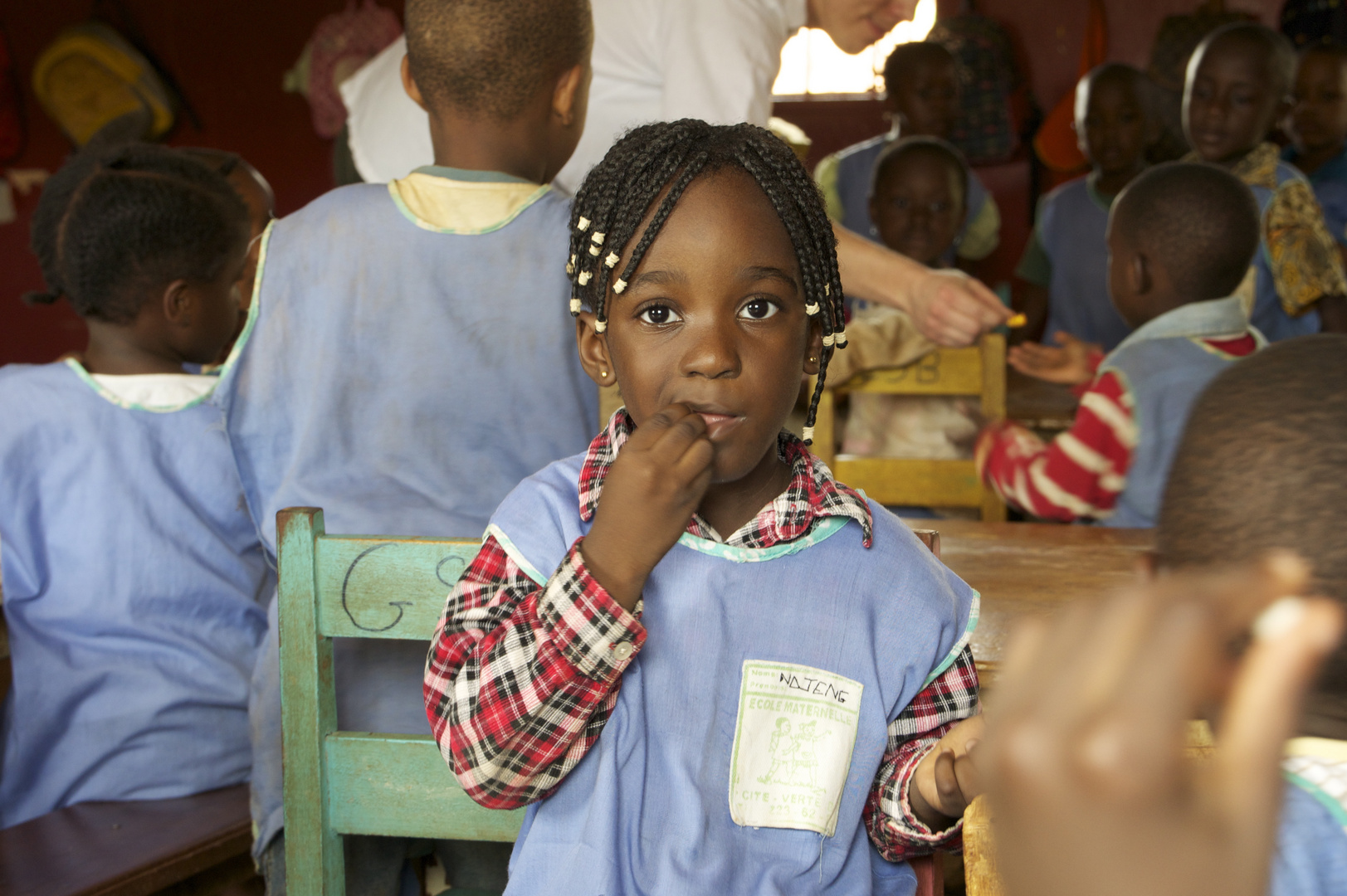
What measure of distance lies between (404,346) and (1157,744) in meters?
1.33

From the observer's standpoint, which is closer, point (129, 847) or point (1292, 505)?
point (1292, 505)

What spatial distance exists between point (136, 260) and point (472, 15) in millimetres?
858

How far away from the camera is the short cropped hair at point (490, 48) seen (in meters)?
1.53

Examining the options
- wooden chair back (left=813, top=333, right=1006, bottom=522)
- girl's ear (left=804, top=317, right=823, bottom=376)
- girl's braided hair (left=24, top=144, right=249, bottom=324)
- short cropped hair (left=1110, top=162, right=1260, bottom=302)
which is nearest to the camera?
girl's ear (left=804, top=317, right=823, bottom=376)

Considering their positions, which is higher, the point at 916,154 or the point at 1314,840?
the point at 916,154

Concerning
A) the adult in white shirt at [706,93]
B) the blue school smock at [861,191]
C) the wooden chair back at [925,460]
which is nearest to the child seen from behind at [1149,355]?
the wooden chair back at [925,460]

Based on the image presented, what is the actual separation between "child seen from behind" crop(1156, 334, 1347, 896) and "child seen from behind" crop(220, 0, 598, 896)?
3.19 feet

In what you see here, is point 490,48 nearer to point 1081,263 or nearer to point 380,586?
point 380,586

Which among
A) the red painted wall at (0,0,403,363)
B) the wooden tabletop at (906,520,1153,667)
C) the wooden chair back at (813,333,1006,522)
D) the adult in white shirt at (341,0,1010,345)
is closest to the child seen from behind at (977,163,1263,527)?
the wooden chair back at (813,333,1006,522)

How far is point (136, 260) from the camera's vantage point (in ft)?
6.45

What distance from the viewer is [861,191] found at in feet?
16.1

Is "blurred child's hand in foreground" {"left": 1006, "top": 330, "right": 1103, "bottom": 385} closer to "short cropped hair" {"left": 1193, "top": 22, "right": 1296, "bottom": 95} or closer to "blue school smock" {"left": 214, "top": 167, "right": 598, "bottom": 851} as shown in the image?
"blue school smock" {"left": 214, "top": 167, "right": 598, "bottom": 851}

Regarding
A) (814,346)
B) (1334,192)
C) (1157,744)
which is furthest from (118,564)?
(1334,192)

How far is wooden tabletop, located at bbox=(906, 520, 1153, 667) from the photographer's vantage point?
1.46 metres
